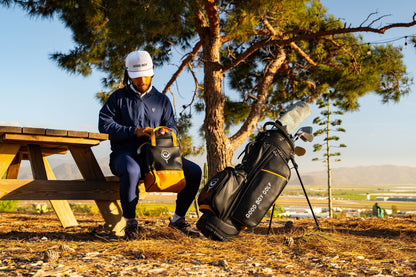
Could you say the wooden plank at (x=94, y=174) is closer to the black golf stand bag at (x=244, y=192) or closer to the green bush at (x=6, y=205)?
the black golf stand bag at (x=244, y=192)

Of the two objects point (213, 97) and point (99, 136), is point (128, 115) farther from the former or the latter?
point (213, 97)

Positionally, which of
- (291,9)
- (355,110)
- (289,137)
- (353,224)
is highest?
(291,9)

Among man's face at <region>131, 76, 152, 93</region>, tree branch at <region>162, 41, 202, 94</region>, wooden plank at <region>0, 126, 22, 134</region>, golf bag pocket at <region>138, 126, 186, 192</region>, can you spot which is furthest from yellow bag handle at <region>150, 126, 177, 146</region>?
tree branch at <region>162, 41, 202, 94</region>

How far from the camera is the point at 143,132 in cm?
314

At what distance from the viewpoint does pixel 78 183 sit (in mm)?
3373

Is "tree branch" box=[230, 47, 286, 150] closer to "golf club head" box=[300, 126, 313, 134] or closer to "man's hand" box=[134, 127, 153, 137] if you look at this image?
"golf club head" box=[300, 126, 313, 134]

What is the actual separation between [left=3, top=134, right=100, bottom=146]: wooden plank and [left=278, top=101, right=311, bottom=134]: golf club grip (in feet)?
5.05

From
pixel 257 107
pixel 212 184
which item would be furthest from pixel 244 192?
pixel 257 107

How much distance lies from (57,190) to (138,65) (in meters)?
1.20

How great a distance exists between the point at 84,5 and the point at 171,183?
3.85 metres

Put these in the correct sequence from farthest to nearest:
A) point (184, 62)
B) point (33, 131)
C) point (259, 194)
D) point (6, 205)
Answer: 1. point (6, 205)
2. point (184, 62)
3. point (33, 131)
4. point (259, 194)

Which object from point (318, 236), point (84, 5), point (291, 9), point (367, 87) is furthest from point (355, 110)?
point (318, 236)

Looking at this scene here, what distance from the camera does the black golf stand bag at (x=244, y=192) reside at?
292 cm

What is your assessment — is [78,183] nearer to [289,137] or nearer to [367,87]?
[289,137]
